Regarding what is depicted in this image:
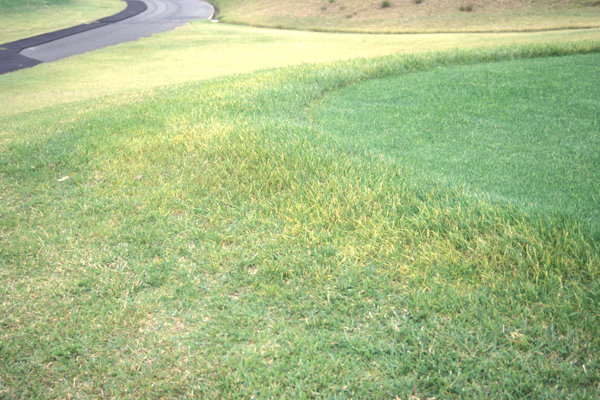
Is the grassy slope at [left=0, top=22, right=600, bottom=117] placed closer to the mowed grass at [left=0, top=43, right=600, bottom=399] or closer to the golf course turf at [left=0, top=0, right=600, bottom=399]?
the golf course turf at [left=0, top=0, right=600, bottom=399]

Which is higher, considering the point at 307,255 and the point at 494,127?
the point at 494,127

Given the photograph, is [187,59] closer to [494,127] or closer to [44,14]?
[494,127]

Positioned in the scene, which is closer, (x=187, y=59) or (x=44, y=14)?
(x=187, y=59)

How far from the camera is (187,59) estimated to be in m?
12.5

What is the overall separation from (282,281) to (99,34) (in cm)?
1995

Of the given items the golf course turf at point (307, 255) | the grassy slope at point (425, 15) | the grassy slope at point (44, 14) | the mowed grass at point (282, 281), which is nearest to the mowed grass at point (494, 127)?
the golf course turf at point (307, 255)

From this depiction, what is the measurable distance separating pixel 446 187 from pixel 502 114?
101 inches

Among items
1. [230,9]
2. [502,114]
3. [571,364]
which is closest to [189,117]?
[502,114]

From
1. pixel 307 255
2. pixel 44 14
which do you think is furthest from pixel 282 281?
Answer: pixel 44 14

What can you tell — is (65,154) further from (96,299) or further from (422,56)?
(422,56)

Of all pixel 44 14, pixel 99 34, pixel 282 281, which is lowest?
pixel 282 281

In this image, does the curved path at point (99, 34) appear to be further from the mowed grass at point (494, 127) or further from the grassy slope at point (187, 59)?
the mowed grass at point (494, 127)

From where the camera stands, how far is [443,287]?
7.88 feet

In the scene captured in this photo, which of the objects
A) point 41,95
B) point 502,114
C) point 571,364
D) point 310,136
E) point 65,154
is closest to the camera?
point 571,364
